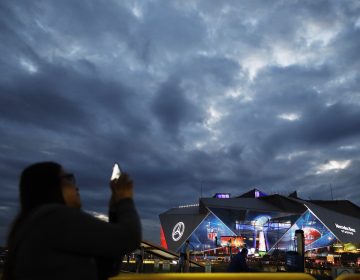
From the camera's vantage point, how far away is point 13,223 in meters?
1.65

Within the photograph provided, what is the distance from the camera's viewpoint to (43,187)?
5.34ft

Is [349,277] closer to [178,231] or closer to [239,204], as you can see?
[239,204]

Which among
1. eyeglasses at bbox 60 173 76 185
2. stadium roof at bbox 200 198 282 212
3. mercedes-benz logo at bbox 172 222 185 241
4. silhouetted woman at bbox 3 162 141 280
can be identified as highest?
stadium roof at bbox 200 198 282 212

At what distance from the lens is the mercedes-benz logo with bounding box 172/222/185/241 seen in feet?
213

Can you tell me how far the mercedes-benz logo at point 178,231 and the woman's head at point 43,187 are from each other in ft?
214

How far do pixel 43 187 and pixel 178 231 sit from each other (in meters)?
66.7

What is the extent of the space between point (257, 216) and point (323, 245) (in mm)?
14430

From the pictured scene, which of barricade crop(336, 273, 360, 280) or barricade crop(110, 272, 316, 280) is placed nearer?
barricade crop(110, 272, 316, 280)

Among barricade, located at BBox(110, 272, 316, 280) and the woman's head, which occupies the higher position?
the woman's head

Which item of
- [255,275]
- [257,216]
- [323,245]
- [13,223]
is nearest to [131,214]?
[13,223]

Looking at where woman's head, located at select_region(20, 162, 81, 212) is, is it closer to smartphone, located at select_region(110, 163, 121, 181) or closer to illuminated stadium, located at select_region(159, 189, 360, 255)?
smartphone, located at select_region(110, 163, 121, 181)

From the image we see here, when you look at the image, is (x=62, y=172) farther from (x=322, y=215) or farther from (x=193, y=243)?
(x=193, y=243)

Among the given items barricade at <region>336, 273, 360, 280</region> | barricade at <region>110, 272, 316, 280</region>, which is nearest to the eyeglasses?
barricade at <region>110, 272, 316, 280</region>

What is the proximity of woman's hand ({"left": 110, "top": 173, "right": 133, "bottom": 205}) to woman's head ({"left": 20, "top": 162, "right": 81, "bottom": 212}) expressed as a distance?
0.22m
